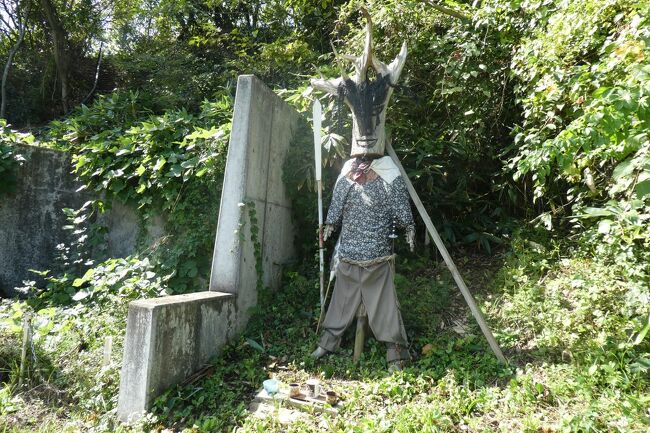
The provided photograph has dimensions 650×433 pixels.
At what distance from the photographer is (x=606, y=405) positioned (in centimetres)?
270

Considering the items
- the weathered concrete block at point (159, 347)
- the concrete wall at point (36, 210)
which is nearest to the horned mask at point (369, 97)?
the weathered concrete block at point (159, 347)

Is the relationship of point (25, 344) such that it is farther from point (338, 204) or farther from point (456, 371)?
point (456, 371)

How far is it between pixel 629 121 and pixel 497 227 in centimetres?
279

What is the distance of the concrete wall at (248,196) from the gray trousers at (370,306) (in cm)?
96

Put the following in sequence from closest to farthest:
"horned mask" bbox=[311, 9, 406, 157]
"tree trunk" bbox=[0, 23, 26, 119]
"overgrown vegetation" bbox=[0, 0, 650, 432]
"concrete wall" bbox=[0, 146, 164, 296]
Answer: "overgrown vegetation" bbox=[0, 0, 650, 432] → "horned mask" bbox=[311, 9, 406, 157] → "concrete wall" bbox=[0, 146, 164, 296] → "tree trunk" bbox=[0, 23, 26, 119]

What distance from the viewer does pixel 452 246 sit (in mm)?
5320

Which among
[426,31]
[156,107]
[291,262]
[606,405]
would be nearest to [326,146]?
[291,262]

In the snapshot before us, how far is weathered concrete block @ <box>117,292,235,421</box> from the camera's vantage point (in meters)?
3.16

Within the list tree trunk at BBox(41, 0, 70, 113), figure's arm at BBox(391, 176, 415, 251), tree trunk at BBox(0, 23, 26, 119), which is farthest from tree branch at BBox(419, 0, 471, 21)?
tree trunk at BBox(0, 23, 26, 119)

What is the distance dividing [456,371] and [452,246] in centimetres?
217

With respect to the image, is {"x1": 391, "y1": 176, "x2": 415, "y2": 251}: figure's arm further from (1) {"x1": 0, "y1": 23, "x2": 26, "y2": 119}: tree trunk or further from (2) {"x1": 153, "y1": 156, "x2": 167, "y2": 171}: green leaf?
(1) {"x1": 0, "y1": 23, "x2": 26, "y2": 119}: tree trunk

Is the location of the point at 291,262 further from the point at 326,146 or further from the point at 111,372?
the point at 111,372

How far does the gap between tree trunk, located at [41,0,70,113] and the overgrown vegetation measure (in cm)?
296

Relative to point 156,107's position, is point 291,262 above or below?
below
